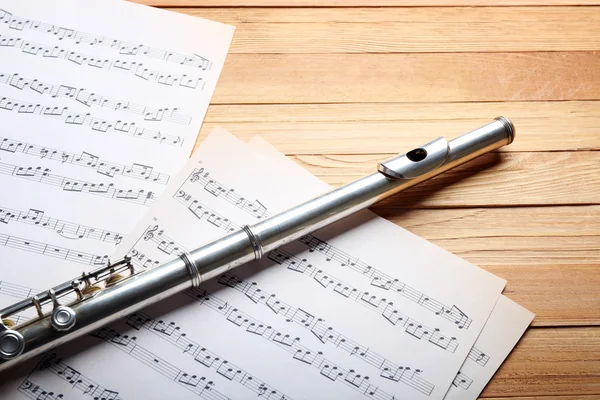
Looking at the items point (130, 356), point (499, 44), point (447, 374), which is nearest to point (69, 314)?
point (130, 356)

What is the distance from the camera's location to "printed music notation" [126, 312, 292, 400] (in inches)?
33.2

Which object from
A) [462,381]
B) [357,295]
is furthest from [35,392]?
[462,381]

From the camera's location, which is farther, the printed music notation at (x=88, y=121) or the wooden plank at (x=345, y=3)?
the wooden plank at (x=345, y=3)

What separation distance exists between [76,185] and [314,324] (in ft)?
1.20

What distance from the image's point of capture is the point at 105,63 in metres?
1.06

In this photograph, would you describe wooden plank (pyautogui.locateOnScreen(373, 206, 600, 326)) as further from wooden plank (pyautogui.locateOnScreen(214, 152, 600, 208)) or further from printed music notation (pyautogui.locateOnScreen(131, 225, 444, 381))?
printed music notation (pyautogui.locateOnScreen(131, 225, 444, 381))

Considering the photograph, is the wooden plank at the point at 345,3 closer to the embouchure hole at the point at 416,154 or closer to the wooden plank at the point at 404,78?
the wooden plank at the point at 404,78

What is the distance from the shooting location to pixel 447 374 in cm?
85

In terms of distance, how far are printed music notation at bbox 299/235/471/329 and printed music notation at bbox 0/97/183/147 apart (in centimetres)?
24

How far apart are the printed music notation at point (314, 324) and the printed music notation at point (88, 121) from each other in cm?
22

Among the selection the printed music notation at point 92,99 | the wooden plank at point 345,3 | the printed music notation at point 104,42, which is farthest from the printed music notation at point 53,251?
the wooden plank at point 345,3

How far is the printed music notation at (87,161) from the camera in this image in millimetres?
969

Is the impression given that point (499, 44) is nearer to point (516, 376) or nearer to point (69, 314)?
point (516, 376)

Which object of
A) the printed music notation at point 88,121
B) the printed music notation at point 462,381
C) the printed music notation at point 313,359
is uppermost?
the printed music notation at point 88,121
